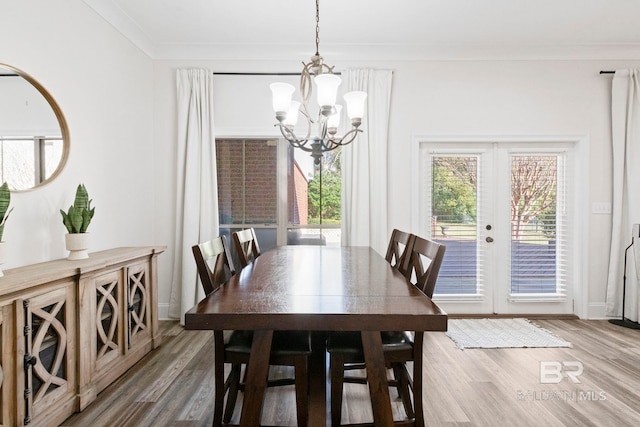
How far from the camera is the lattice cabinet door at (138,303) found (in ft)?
8.38

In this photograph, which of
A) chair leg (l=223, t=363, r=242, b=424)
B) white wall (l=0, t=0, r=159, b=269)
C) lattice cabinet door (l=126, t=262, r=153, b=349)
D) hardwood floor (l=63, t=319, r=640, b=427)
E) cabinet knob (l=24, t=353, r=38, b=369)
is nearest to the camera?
cabinet knob (l=24, t=353, r=38, b=369)

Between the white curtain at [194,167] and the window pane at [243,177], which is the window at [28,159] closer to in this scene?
the white curtain at [194,167]

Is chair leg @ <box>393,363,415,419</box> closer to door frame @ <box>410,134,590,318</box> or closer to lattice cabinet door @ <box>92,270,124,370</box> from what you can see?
lattice cabinet door @ <box>92,270,124,370</box>

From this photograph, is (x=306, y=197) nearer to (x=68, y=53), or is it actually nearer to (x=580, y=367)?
(x=68, y=53)

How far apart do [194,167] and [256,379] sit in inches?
104

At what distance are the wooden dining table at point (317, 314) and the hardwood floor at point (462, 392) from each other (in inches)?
21.9

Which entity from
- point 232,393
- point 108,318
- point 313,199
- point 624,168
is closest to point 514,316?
point 624,168

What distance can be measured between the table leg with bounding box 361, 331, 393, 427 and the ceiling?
2.62m

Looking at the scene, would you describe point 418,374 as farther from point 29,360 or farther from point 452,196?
point 452,196

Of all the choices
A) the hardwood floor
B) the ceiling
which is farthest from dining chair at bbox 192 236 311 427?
the ceiling

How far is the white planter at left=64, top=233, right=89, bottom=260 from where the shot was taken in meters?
2.23

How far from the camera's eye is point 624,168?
361cm

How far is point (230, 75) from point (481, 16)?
2439 millimetres

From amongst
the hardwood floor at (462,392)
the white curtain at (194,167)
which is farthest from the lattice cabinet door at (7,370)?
the white curtain at (194,167)
